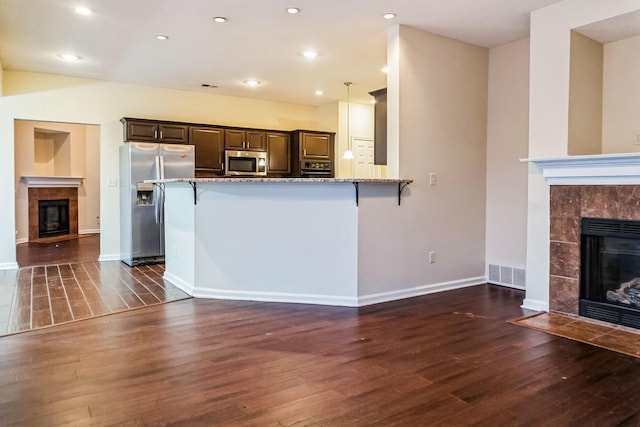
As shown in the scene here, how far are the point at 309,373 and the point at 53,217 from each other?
8806 mm

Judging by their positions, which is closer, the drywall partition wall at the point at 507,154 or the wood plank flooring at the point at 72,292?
the wood plank flooring at the point at 72,292

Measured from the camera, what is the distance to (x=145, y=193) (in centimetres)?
618

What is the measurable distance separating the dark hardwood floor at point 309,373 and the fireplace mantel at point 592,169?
1243mm

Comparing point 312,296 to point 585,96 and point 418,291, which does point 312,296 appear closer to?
point 418,291

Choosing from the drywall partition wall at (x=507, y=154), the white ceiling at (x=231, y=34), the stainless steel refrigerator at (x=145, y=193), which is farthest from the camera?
the stainless steel refrigerator at (x=145, y=193)

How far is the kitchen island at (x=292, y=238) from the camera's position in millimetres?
3926

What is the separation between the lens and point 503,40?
4598 millimetres

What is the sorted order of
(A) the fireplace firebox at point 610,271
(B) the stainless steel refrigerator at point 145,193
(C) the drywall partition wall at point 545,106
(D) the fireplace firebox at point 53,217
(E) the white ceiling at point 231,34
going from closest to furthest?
(A) the fireplace firebox at point 610,271 → (C) the drywall partition wall at point 545,106 → (E) the white ceiling at point 231,34 → (B) the stainless steel refrigerator at point 145,193 → (D) the fireplace firebox at point 53,217

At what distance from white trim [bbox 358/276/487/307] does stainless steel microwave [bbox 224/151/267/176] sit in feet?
12.7

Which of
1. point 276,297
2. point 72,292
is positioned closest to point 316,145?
point 276,297

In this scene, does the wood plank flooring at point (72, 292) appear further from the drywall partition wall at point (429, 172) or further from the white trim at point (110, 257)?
the drywall partition wall at point (429, 172)

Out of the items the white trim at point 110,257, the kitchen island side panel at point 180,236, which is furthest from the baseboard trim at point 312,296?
the white trim at point 110,257

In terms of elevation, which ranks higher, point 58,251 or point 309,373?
point 58,251

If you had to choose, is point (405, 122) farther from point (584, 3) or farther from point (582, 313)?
point (582, 313)
